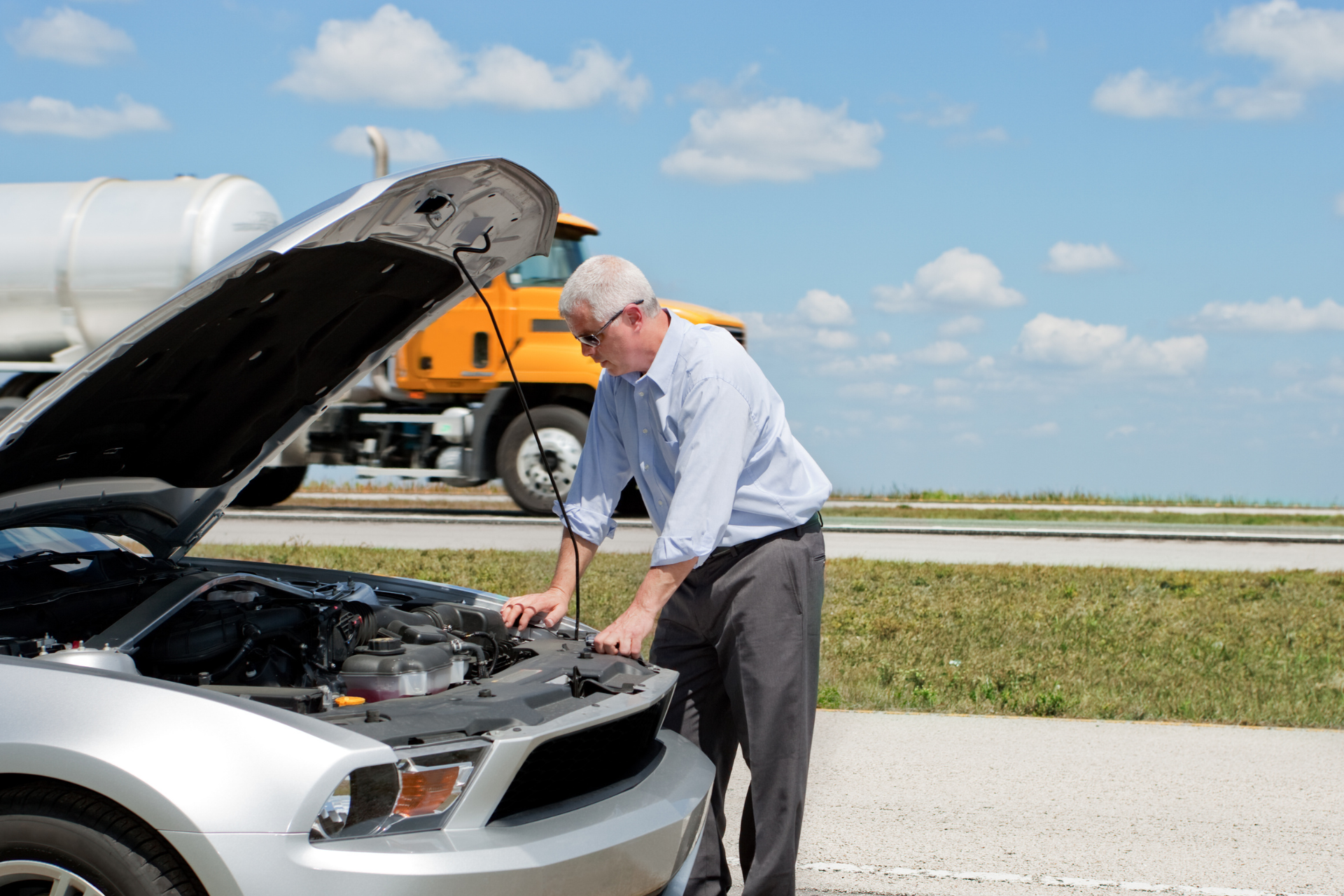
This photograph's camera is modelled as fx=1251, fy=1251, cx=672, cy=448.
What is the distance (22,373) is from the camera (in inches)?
531

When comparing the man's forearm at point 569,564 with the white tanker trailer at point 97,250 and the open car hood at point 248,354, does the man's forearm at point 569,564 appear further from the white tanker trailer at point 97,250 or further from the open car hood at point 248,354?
the white tanker trailer at point 97,250

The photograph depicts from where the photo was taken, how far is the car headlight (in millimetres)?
2379

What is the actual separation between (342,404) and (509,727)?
40.8 feet

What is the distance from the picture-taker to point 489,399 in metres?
14.1

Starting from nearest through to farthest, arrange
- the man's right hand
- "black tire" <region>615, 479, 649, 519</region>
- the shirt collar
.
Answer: the shirt collar → the man's right hand → "black tire" <region>615, 479, 649, 519</region>

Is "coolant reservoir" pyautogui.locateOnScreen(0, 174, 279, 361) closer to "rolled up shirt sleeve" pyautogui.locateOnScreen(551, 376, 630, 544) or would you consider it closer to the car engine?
the car engine

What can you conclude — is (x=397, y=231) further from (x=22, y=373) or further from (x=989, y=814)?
(x=22, y=373)

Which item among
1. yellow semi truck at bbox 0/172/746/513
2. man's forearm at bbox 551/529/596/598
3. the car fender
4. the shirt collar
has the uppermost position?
yellow semi truck at bbox 0/172/746/513

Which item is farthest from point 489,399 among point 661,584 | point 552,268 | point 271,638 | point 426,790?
point 426,790

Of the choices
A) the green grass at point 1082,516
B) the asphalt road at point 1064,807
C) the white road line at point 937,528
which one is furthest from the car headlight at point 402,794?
the green grass at point 1082,516

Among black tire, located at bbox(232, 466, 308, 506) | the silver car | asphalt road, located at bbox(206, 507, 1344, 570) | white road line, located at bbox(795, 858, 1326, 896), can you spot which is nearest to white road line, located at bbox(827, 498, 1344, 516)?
asphalt road, located at bbox(206, 507, 1344, 570)

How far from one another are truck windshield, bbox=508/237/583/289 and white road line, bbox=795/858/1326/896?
10539 mm

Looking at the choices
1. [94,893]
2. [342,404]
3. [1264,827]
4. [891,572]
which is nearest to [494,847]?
[94,893]

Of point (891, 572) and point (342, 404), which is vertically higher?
point (342, 404)
